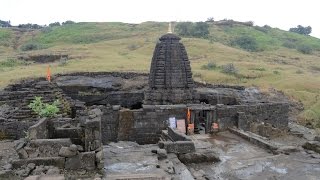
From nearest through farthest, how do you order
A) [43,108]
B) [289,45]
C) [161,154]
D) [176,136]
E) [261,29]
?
[161,154]
[176,136]
[43,108]
[289,45]
[261,29]

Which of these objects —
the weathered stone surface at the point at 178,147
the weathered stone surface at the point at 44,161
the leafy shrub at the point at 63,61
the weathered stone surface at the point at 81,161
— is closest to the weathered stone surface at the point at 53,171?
the weathered stone surface at the point at 44,161

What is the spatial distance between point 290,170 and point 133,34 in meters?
61.8

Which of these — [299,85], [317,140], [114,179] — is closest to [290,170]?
[317,140]

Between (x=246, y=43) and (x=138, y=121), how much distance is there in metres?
58.4

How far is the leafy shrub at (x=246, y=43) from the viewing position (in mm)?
71625

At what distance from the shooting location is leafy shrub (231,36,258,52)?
71625mm

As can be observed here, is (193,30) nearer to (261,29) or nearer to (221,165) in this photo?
(261,29)

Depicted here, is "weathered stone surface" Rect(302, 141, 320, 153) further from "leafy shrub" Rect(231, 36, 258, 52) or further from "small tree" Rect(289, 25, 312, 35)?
"small tree" Rect(289, 25, 312, 35)

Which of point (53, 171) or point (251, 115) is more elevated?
point (53, 171)

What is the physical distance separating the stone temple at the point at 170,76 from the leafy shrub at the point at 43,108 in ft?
19.0

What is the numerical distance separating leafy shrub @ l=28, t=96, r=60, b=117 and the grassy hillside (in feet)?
58.6

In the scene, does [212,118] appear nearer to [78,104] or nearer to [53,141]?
[78,104]

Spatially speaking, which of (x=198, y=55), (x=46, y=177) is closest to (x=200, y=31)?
(x=198, y=55)

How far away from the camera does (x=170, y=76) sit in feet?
72.6
